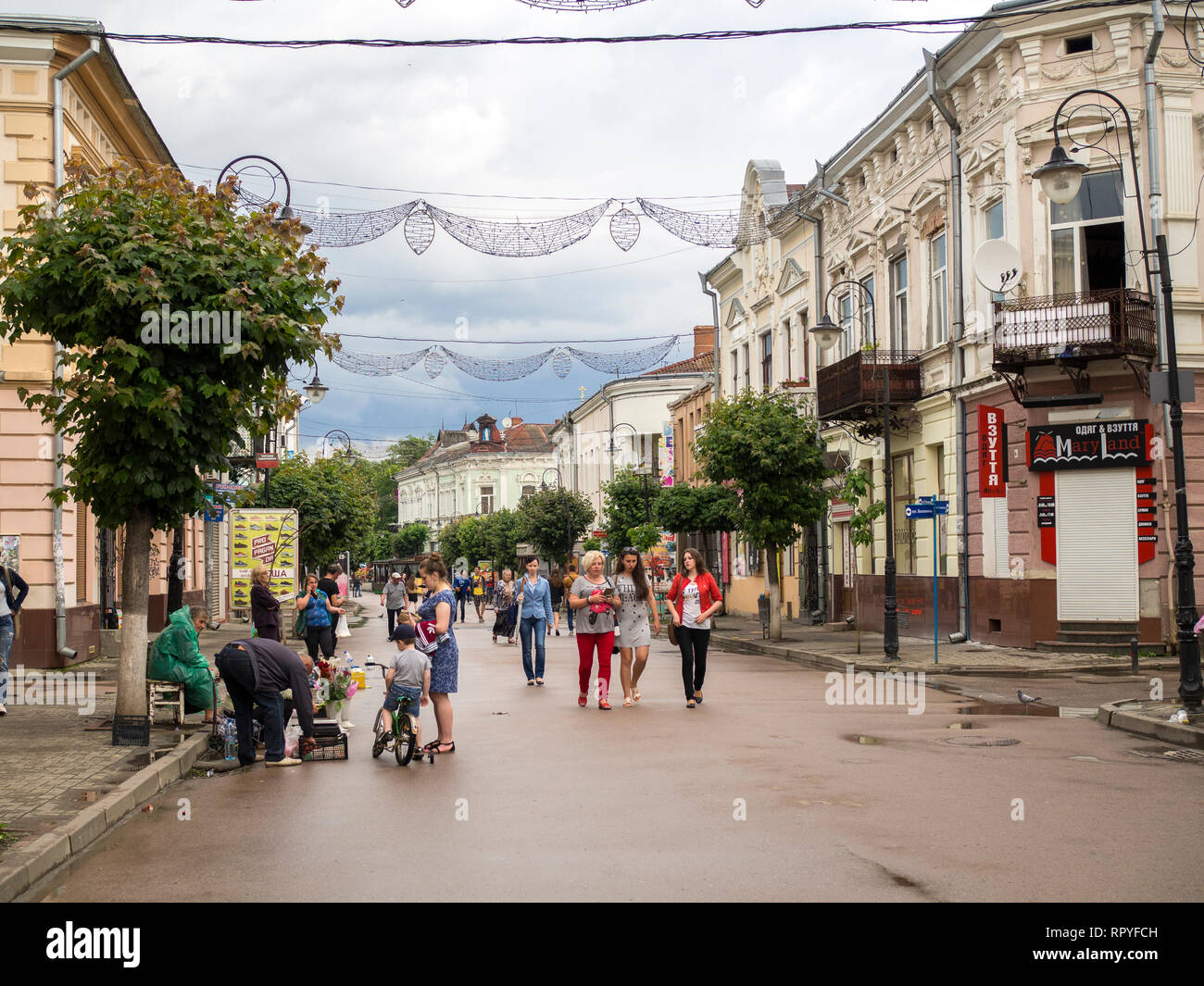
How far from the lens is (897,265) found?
29953mm

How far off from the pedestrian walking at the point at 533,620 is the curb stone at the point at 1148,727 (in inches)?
308

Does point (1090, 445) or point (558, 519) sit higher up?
point (558, 519)

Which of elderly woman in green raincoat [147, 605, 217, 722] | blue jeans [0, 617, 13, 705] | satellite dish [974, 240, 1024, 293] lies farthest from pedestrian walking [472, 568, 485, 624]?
elderly woman in green raincoat [147, 605, 217, 722]

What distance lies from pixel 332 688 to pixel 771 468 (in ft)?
55.2

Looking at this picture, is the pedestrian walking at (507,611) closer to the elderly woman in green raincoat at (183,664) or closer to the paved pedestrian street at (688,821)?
the elderly woman in green raincoat at (183,664)

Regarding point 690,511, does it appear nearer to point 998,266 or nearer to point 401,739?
point 998,266

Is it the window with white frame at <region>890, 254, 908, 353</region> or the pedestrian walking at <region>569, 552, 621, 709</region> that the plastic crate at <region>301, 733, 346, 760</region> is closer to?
the pedestrian walking at <region>569, 552, 621, 709</region>

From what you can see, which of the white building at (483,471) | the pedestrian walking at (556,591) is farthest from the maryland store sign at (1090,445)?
the white building at (483,471)

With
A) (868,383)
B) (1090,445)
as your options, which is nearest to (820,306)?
(868,383)

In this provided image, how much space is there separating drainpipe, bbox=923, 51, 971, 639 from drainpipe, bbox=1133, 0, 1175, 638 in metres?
4.31

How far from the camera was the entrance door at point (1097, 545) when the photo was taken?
21.8 meters

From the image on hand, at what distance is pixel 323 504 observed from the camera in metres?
37.2

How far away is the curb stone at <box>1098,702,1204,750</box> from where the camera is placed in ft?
39.8

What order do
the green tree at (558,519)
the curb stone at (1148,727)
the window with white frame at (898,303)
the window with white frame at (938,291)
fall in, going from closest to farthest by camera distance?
1. the curb stone at (1148,727)
2. the window with white frame at (938,291)
3. the window with white frame at (898,303)
4. the green tree at (558,519)
